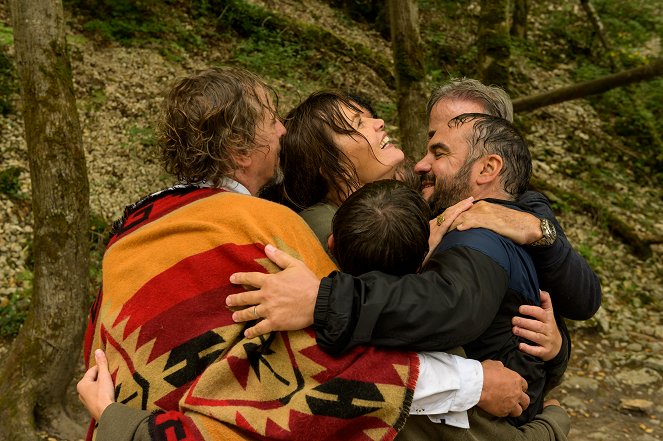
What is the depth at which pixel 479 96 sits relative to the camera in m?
2.97

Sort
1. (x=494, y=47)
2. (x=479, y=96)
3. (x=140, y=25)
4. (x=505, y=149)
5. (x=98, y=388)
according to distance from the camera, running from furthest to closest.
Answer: (x=140, y=25) → (x=494, y=47) → (x=479, y=96) → (x=505, y=149) → (x=98, y=388)

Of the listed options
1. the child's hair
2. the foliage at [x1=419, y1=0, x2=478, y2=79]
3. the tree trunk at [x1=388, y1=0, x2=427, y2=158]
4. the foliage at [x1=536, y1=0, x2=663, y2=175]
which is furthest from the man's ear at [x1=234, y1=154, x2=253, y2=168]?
the foliage at [x1=536, y1=0, x2=663, y2=175]

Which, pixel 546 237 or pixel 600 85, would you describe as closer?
pixel 546 237

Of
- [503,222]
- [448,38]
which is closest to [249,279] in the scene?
[503,222]

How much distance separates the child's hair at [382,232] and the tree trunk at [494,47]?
227 inches

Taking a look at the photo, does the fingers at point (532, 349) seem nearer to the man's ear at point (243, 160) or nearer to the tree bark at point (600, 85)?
the man's ear at point (243, 160)

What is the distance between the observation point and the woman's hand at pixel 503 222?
7.01ft

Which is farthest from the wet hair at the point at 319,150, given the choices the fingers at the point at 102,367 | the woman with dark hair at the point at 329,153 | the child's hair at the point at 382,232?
the fingers at the point at 102,367

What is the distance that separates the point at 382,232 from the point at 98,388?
1.08 metres

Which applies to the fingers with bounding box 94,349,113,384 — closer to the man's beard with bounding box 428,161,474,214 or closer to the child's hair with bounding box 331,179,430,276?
the child's hair with bounding box 331,179,430,276

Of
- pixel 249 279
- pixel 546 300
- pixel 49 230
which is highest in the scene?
pixel 249 279

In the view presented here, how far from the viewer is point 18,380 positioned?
4.49 meters

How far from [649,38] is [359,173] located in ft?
39.7

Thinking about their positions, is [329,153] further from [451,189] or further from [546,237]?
[546,237]
